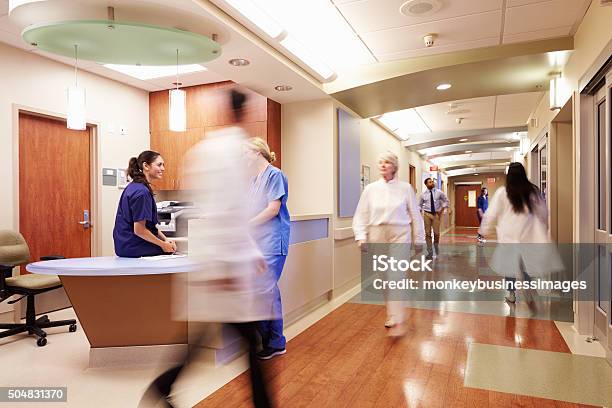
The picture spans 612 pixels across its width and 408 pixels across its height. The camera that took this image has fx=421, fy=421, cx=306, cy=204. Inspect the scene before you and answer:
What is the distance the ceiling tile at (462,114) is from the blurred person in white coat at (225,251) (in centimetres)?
629

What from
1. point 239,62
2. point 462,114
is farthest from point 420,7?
point 462,114

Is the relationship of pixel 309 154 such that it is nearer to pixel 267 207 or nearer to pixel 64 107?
pixel 267 207

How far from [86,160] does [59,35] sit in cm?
259

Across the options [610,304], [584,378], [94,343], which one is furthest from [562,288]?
[94,343]

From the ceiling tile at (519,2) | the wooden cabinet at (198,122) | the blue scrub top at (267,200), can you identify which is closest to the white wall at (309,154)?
the wooden cabinet at (198,122)

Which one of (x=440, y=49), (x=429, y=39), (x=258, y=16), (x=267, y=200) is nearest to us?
(x=267, y=200)

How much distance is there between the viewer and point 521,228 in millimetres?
3939

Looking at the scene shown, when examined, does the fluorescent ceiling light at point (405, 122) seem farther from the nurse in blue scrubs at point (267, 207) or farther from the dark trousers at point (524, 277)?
the nurse in blue scrubs at point (267, 207)

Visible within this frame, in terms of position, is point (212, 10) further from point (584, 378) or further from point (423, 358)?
point (584, 378)

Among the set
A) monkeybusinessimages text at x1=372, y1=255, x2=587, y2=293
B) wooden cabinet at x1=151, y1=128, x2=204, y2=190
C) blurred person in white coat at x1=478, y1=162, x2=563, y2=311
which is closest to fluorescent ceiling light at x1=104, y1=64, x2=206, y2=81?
wooden cabinet at x1=151, y1=128, x2=204, y2=190

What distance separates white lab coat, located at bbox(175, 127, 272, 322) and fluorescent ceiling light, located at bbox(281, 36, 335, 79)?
2.38 m

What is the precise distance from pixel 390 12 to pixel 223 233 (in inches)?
111

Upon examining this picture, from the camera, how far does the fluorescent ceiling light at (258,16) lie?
329cm

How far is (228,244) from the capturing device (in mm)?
1954
